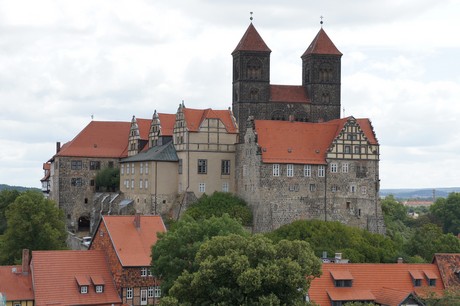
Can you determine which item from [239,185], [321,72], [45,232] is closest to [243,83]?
[321,72]

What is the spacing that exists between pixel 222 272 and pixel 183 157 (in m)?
41.1

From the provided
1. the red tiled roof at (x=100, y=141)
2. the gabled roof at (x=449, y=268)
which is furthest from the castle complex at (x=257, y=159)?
the gabled roof at (x=449, y=268)

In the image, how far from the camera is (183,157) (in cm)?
8550

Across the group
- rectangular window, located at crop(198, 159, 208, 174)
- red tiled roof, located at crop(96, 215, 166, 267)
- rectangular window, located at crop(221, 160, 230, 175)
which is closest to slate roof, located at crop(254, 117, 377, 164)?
rectangular window, located at crop(221, 160, 230, 175)

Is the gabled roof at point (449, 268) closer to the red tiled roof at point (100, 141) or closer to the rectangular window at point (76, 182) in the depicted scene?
the red tiled roof at point (100, 141)

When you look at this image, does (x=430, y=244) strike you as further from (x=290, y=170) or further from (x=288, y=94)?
(x=288, y=94)

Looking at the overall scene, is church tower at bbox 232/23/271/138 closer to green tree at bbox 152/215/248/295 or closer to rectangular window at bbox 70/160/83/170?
rectangular window at bbox 70/160/83/170

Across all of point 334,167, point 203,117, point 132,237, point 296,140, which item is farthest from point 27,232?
point 334,167

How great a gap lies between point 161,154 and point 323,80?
20.9 metres

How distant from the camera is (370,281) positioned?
188 ft

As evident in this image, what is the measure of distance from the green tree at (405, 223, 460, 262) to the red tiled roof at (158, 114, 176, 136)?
1069 inches

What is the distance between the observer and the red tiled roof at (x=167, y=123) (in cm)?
9144

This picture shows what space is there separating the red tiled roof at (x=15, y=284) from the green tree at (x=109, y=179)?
37393mm

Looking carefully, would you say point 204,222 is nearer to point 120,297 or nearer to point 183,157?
point 120,297
